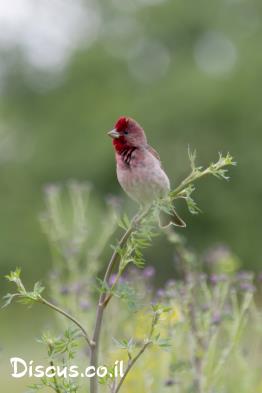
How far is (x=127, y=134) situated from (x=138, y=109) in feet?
56.8

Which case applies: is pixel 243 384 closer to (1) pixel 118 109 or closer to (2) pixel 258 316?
(2) pixel 258 316

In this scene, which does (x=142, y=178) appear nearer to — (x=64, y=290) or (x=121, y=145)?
(x=121, y=145)

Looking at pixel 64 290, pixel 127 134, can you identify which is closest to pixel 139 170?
pixel 127 134

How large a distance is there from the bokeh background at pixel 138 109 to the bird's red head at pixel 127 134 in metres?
13.8

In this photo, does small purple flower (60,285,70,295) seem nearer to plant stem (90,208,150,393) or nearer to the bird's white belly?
the bird's white belly

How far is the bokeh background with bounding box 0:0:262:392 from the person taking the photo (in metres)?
19.8

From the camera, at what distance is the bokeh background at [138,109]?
65.0 ft

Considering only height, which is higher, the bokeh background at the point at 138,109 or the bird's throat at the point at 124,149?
the bokeh background at the point at 138,109

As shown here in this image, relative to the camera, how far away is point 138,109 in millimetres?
21234

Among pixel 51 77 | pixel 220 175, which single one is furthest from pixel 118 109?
pixel 220 175

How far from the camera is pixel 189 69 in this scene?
71.9 feet

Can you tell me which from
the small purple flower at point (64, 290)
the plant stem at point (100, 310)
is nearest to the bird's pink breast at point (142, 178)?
the small purple flower at point (64, 290)

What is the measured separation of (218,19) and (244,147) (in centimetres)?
428

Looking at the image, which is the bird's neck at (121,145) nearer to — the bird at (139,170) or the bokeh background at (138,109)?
the bird at (139,170)
